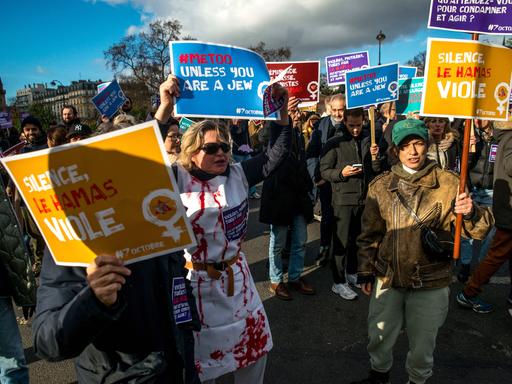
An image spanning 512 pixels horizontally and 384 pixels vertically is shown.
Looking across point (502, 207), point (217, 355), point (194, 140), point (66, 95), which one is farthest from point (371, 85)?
point (66, 95)

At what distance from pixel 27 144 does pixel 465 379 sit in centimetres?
584

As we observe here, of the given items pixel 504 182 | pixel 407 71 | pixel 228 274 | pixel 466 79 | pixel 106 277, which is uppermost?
pixel 407 71

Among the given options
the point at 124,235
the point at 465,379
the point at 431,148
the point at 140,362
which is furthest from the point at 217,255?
the point at 431,148

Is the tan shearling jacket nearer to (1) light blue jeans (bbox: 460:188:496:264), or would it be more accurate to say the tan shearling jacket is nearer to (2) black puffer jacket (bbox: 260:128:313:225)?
(2) black puffer jacket (bbox: 260:128:313:225)

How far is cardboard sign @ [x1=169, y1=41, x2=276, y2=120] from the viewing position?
2629 millimetres

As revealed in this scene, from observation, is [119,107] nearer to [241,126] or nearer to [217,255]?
[241,126]

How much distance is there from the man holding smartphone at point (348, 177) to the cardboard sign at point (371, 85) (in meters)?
1.01

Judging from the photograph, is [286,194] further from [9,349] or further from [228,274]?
[9,349]

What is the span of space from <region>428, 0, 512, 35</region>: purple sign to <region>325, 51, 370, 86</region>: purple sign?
5699 mm

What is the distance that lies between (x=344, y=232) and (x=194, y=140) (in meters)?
2.38

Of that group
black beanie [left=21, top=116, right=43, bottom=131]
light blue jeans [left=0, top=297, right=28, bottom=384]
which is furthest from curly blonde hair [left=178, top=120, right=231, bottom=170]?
black beanie [left=21, top=116, right=43, bottom=131]

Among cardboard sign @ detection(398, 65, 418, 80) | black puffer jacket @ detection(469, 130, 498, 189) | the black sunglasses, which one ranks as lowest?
black puffer jacket @ detection(469, 130, 498, 189)

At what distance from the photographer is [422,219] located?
2.38 metres

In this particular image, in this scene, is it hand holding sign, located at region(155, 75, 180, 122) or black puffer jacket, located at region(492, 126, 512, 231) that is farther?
black puffer jacket, located at region(492, 126, 512, 231)
